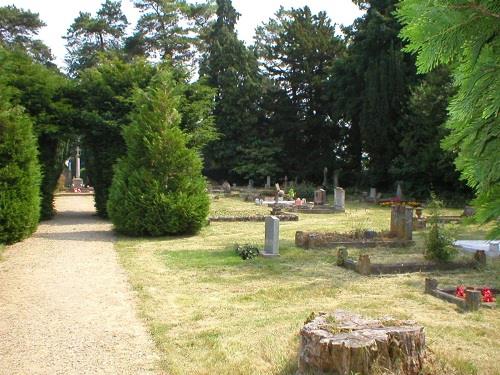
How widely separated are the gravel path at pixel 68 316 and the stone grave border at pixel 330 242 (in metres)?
4.53

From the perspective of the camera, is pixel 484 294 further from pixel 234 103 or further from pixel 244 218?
pixel 234 103

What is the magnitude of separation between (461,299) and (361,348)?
148 inches

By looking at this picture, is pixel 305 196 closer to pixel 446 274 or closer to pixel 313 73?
pixel 313 73

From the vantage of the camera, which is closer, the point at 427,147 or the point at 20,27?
the point at 427,147

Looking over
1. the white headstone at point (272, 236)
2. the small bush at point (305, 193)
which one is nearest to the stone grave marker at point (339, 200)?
the small bush at point (305, 193)

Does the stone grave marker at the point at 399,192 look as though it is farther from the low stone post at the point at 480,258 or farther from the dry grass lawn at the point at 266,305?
the low stone post at the point at 480,258

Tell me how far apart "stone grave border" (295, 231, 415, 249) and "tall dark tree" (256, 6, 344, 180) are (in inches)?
1081

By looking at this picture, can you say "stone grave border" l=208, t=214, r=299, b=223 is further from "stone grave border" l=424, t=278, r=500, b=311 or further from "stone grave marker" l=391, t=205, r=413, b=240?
"stone grave border" l=424, t=278, r=500, b=311

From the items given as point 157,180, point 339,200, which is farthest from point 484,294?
point 339,200

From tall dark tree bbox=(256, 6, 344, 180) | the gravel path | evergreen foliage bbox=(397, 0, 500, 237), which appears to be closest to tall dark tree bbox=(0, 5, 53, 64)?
tall dark tree bbox=(256, 6, 344, 180)

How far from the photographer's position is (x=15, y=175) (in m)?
13.1

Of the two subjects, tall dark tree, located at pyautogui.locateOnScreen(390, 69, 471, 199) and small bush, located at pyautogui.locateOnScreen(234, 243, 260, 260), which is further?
tall dark tree, located at pyautogui.locateOnScreen(390, 69, 471, 199)

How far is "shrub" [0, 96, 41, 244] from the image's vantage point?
510 inches

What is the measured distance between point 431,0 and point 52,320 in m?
6.04
